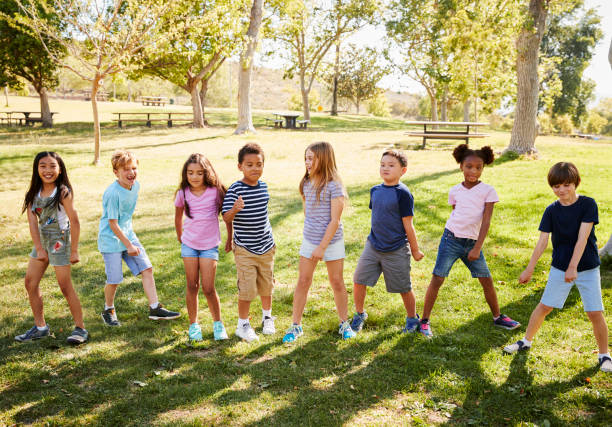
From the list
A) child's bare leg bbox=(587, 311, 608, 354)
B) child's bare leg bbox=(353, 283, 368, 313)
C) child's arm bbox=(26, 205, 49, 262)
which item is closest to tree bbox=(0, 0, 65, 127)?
child's arm bbox=(26, 205, 49, 262)

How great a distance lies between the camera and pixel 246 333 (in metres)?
4.50

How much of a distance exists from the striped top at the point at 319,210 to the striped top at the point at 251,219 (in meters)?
0.39

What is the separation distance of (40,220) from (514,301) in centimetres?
512

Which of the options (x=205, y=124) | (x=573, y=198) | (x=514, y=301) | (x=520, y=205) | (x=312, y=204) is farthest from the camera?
(x=205, y=124)

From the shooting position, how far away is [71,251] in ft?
14.3

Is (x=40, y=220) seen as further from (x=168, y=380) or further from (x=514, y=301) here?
(x=514, y=301)

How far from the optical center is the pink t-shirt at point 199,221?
4.34 m

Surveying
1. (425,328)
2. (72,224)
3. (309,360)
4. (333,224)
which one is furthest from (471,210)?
(72,224)

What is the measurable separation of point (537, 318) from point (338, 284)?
177 cm

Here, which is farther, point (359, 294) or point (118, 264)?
point (118, 264)

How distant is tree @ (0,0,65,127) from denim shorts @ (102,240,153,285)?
22890mm

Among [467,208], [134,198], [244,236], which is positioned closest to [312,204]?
[244,236]

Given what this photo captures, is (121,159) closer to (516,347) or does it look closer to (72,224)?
(72,224)

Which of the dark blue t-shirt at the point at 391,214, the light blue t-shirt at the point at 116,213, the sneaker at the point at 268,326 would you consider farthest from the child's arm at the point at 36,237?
the dark blue t-shirt at the point at 391,214
